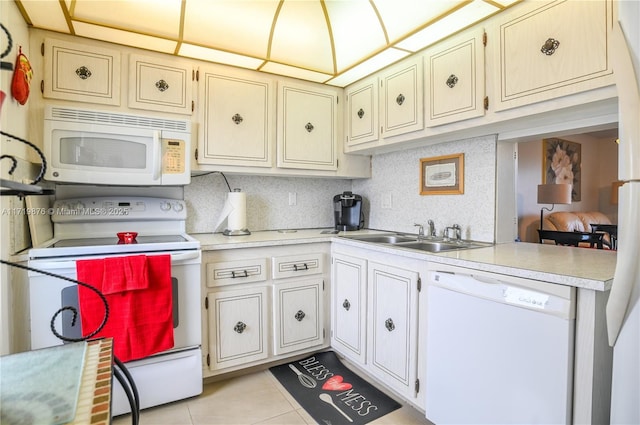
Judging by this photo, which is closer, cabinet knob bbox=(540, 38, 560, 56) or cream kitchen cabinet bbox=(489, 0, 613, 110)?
cream kitchen cabinet bbox=(489, 0, 613, 110)

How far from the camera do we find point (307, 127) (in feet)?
8.34

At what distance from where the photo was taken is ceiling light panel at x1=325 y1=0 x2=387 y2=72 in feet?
6.39

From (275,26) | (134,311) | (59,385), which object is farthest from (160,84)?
(59,385)

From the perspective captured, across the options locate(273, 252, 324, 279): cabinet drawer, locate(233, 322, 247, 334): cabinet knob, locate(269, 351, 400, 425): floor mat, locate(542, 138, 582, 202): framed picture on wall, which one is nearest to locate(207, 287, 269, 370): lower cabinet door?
locate(233, 322, 247, 334): cabinet knob

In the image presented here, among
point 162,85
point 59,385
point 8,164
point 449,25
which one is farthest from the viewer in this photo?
point 162,85

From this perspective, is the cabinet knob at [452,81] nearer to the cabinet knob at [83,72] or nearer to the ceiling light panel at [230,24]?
the ceiling light panel at [230,24]

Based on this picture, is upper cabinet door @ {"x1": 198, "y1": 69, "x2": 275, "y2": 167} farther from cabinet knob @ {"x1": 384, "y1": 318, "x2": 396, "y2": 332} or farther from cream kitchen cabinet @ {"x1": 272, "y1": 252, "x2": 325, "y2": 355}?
cabinet knob @ {"x1": 384, "y1": 318, "x2": 396, "y2": 332}

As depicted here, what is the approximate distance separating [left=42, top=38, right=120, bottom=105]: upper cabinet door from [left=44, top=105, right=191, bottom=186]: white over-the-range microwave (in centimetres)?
10

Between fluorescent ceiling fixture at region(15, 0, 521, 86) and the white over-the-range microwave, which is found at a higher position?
fluorescent ceiling fixture at region(15, 0, 521, 86)

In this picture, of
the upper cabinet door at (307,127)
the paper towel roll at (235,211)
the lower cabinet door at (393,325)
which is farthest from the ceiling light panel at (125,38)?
the lower cabinet door at (393,325)

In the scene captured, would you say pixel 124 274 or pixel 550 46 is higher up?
pixel 550 46

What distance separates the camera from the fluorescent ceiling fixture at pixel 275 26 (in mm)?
1683

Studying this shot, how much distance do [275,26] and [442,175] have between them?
1424mm

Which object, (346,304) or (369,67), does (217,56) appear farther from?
(346,304)
